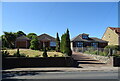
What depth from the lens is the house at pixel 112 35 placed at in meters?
45.0

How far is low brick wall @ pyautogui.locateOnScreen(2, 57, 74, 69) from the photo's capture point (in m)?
16.2

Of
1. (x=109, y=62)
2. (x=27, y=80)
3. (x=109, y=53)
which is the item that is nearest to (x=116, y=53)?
(x=109, y=53)

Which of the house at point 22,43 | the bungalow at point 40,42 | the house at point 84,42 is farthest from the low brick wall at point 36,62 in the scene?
the house at point 84,42

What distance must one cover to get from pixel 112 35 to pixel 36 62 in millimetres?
37331

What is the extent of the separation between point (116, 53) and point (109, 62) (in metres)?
4.29

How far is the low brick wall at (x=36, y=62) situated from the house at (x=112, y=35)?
32.8 meters

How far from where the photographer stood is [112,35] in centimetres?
4719

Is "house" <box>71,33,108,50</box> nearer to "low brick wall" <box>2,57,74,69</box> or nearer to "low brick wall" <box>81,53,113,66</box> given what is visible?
"low brick wall" <box>81,53,113,66</box>

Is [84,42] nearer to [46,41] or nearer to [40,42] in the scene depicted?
[46,41]

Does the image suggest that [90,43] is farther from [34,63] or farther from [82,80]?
[82,80]

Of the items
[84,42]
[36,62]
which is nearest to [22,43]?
[84,42]

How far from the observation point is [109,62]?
1862 centimetres

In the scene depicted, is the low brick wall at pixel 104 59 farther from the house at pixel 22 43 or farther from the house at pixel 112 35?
the house at pixel 112 35

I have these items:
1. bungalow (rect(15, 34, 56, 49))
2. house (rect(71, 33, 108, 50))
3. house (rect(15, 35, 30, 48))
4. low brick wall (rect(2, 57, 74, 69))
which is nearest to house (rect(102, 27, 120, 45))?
house (rect(71, 33, 108, 50))
